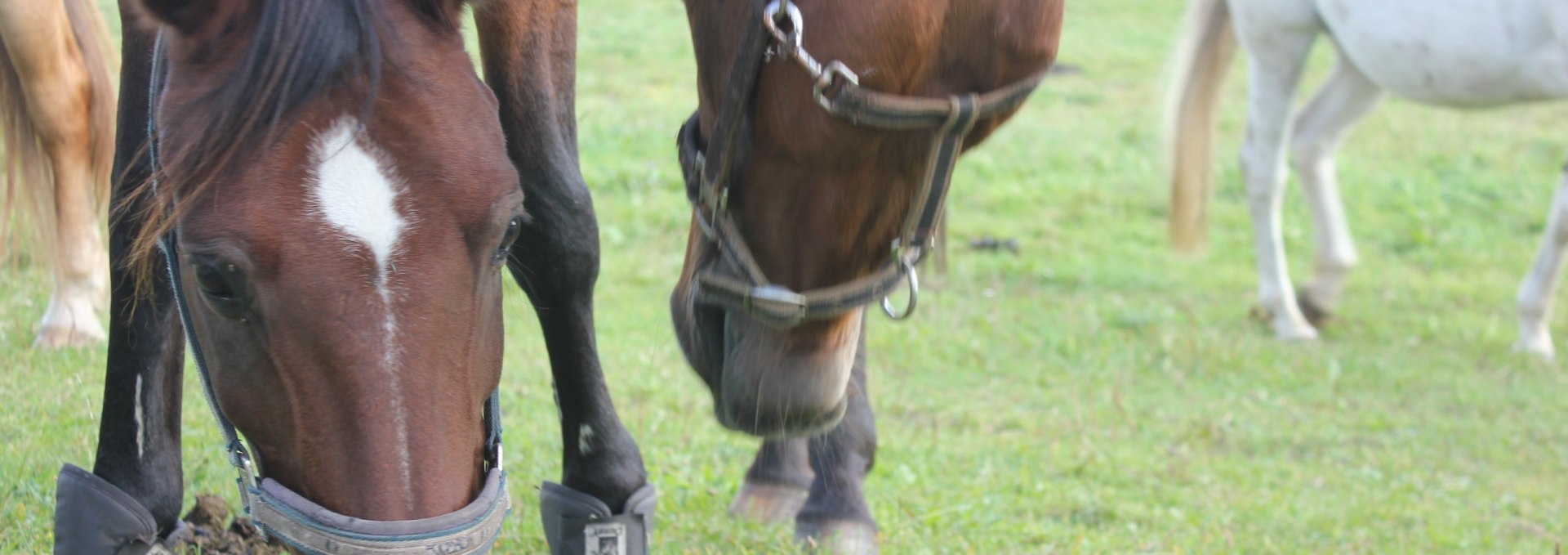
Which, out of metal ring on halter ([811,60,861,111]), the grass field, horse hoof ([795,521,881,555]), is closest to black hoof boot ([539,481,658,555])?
the grass field

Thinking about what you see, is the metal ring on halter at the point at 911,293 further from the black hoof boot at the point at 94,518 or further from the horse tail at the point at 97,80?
the horse tail at the point at 97,80

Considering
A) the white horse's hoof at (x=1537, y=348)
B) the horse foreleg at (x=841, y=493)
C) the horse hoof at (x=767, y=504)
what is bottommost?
the white horse's hoof at (x=1537, y=348)

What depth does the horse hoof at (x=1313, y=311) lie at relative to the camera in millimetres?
7242

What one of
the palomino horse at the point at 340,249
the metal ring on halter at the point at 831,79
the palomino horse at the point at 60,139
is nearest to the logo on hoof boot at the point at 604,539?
the palomino horse at the point at 340,249

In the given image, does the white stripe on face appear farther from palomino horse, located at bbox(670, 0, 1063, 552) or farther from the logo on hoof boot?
the logo on hoof boot

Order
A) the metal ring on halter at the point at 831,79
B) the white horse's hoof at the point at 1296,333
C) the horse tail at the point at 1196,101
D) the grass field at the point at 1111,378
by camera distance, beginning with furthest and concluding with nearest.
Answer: the horse tail at the point at 1196,101 < the white horse's hoof at the point at 1296,333 < the grass field at the point at 1111,378 < the metal ring on halter at the point at 831,79

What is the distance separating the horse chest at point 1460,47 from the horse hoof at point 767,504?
3.76 m

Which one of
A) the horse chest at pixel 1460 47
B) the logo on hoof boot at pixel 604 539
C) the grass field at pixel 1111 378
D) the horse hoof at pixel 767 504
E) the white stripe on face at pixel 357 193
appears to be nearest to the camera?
the white stripe on face at pixel 357 193

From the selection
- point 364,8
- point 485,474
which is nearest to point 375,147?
point 364,8

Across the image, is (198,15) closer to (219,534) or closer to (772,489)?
(219,534)

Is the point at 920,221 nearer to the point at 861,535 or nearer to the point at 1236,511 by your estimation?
the point at 861,535

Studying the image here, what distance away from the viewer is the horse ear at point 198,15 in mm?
1893

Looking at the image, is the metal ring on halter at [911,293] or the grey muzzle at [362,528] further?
the metal ring on halter at [911,293]

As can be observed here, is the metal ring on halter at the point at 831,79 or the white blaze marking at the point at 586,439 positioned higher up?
the metal ring on halter at the point at 831,79
